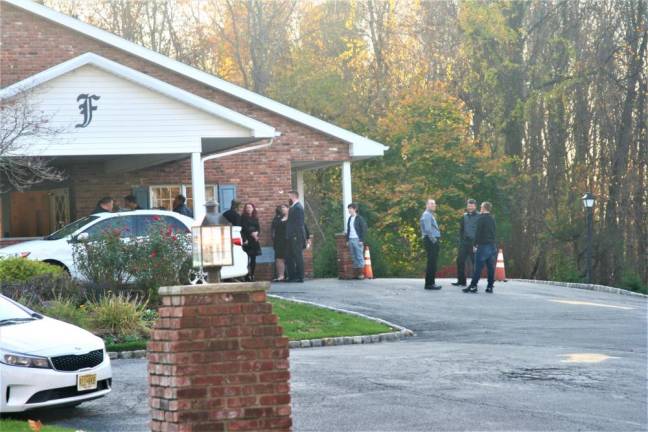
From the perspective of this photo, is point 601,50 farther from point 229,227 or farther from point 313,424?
point 229,227

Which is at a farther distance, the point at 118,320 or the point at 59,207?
the point at 59,207

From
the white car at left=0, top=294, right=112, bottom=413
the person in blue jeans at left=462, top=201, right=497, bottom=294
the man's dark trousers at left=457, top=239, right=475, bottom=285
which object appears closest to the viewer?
the white car at left=0, top=294, right=112, bottom=413

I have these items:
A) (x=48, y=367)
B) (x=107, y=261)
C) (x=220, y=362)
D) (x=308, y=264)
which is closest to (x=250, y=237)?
(x=308, y=264)

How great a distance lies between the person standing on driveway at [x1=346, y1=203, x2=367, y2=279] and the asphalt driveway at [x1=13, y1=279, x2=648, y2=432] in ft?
18.8

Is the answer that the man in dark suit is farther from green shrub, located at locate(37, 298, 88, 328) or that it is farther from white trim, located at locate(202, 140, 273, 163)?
green shrub, located at locate(37, 298, 88, 328)

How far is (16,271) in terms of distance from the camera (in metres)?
20.2

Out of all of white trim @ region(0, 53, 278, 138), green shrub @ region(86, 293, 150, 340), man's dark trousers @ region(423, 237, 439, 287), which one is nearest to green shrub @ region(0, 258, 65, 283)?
green shrub @ region(86, 293, 150, 340)

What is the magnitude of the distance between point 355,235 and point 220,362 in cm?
2130

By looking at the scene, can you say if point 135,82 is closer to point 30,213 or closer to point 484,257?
point 30,213

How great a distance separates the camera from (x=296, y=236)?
2680cm

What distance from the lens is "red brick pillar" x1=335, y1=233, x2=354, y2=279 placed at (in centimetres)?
2905

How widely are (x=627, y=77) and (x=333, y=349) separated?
1030 inches

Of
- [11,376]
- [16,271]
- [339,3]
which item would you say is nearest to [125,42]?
[16,271]

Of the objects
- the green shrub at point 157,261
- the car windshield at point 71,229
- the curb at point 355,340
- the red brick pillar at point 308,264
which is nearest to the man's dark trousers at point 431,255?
the red brick pillar at point 308,264
